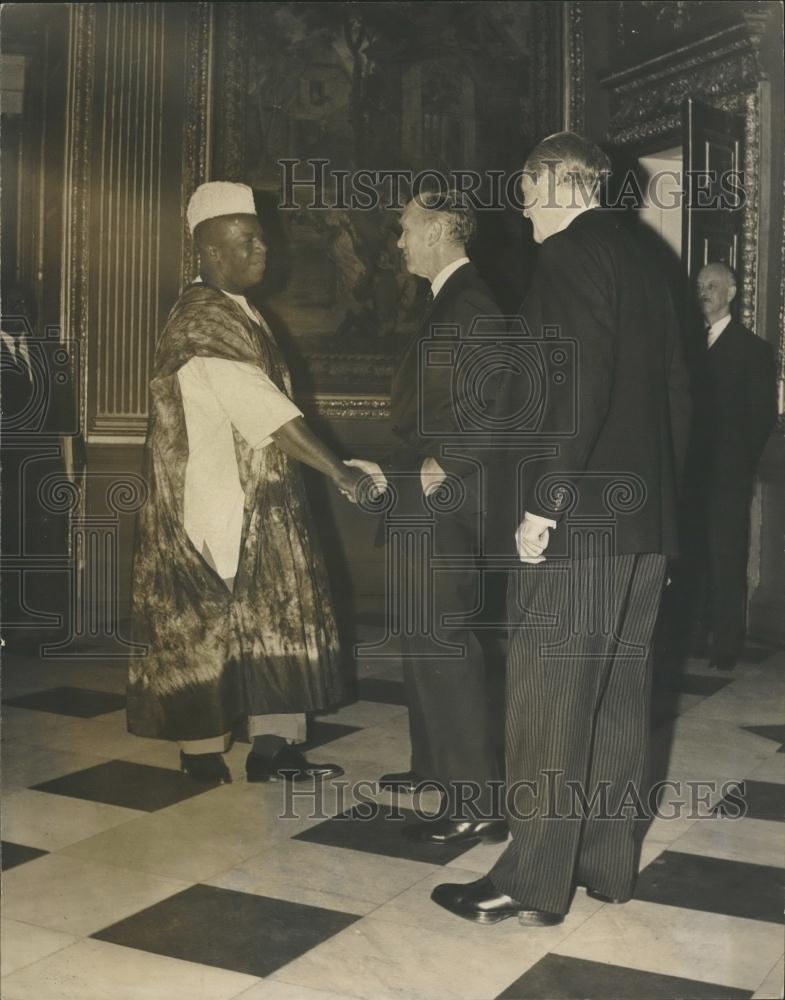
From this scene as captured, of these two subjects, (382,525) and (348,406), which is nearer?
(382,525)

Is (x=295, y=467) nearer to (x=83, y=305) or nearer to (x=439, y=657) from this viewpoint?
(x=439, y=657)

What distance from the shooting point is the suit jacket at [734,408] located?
5.27 meters

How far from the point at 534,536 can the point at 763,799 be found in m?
1.54

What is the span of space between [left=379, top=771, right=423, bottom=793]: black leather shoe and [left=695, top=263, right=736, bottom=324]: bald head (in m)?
2.88

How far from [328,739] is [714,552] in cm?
212

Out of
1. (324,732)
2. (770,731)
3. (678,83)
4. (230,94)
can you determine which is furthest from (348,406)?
(770,731)

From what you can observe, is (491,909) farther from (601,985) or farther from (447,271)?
(447,271)

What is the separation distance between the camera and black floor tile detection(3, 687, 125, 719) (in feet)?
14.5

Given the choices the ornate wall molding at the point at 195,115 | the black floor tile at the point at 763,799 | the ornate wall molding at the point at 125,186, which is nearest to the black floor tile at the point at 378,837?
the black floor tile at the point at 763,799

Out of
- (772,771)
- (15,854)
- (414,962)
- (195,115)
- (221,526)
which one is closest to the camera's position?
(414,962)

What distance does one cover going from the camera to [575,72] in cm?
687

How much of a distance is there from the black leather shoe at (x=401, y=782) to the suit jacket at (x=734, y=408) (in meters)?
2.38

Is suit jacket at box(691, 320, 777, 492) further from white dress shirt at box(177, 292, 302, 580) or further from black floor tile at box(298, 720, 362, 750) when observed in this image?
white dress shirt at box(177, 292, 302, 580)

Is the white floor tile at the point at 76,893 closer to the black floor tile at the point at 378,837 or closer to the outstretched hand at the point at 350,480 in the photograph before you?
the black floor tile at the point at 378,837
